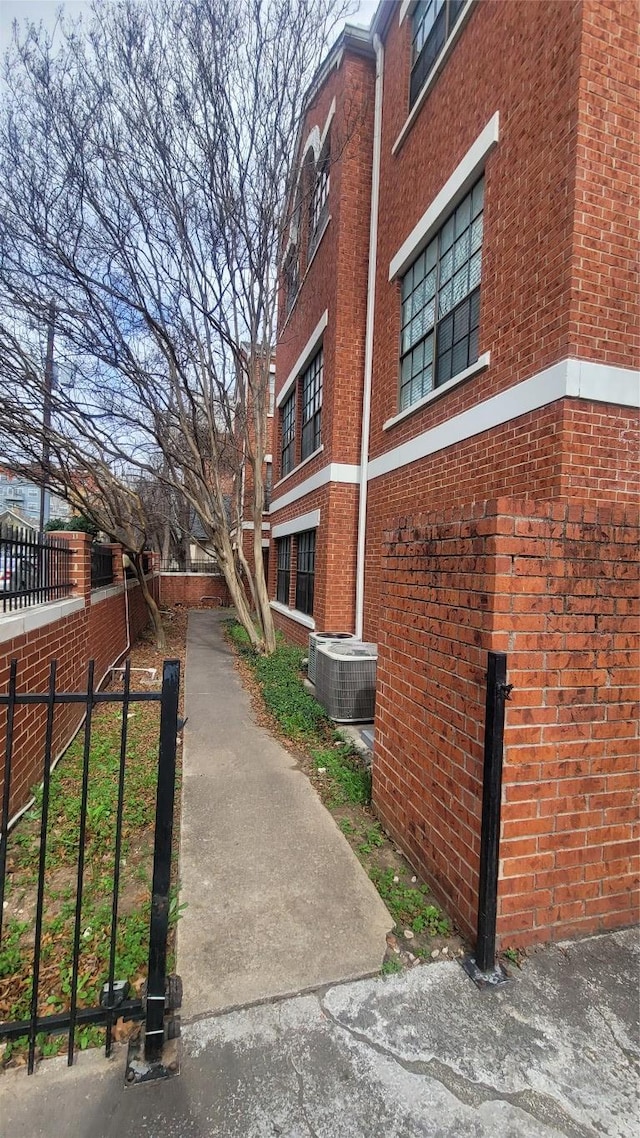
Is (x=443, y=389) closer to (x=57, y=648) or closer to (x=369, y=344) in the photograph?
(x=369, y=344)

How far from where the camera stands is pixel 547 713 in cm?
225

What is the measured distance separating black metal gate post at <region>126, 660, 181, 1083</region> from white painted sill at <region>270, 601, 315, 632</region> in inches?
248

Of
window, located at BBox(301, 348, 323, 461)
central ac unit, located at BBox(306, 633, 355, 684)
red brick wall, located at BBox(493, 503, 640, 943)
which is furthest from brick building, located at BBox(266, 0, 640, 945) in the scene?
window, located at BBox(301, 348, 323, 461)

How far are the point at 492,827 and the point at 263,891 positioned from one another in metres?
1.32

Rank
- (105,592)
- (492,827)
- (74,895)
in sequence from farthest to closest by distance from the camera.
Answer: (105,592) < (74,895) < (492,827)

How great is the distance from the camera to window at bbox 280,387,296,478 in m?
11.0

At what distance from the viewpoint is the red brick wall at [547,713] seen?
7.21 feet

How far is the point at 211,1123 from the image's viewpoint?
5.02 feet

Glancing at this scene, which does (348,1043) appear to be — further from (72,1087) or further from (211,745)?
(211,745)

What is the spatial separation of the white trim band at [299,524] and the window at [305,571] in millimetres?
180

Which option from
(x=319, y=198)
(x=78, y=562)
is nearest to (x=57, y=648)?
(x=78, y=562)

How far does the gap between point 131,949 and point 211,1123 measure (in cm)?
94

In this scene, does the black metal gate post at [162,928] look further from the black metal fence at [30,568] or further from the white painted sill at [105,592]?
the white painted sill at [105,592]

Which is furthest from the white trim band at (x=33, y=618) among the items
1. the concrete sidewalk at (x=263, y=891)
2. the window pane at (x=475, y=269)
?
the window pane at (x=475, y=269)
